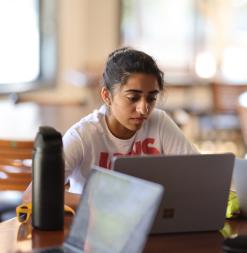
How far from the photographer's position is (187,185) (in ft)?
5.47

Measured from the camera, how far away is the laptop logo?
167 cm

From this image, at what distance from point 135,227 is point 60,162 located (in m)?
0.37

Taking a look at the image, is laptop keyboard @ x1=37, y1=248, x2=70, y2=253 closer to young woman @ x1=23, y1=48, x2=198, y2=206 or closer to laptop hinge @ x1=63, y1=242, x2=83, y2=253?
laptop hinge @ x1=63, y1=242, x2=83, y2=253

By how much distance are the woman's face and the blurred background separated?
237cm

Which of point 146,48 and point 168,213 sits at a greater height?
point 168,213

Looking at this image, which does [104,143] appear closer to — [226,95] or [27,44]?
[27,44]

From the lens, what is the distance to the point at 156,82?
2105 mm

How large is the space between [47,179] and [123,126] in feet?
1.98

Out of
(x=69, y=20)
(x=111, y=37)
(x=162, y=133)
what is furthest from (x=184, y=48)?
(x=162, y=133)

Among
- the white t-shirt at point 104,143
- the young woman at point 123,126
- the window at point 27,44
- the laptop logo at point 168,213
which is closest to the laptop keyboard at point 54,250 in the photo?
the laptop logo at point 168,213

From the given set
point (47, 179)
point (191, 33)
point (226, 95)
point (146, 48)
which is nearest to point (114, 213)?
point (47, 179)

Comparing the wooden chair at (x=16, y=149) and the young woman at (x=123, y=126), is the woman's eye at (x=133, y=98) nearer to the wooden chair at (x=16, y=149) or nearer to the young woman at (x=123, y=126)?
the young woman at (x=123, y=126)

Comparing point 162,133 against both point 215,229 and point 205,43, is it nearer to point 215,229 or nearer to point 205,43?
point 215,229

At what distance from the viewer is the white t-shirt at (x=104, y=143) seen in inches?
86.1
